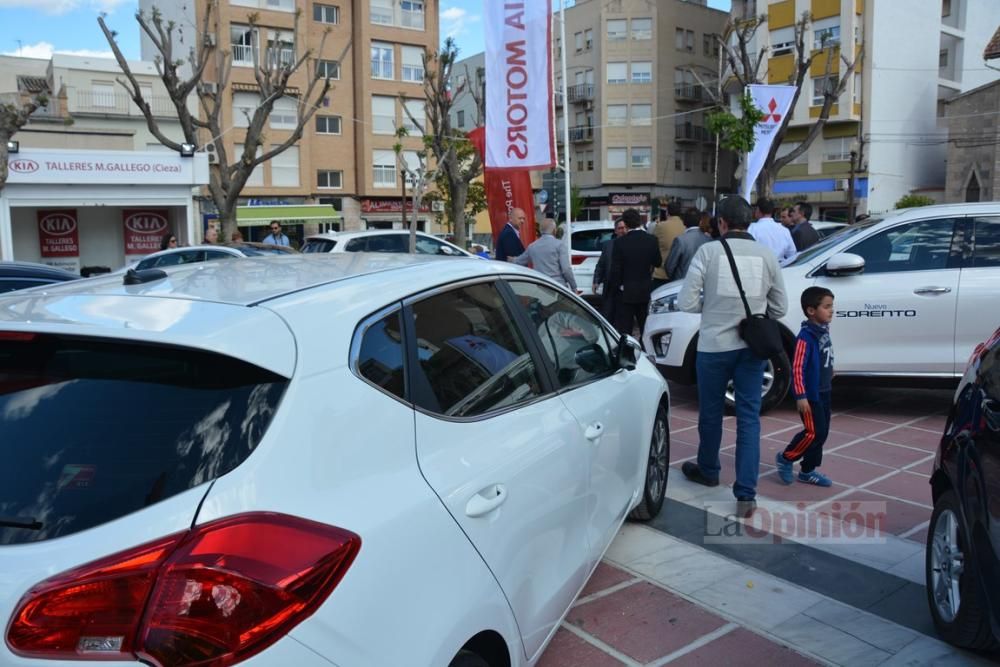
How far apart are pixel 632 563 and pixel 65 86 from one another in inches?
1577

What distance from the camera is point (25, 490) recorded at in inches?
74.0

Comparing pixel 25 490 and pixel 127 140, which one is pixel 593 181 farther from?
pixel 25 490

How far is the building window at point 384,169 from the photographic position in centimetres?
4541

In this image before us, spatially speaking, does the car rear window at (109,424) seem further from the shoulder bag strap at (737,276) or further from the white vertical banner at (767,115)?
the white vertical banner at (767,115)

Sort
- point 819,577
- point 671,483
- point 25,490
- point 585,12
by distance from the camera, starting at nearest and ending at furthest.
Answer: point 25,490
point 819,577
point 671,483
point 585,12

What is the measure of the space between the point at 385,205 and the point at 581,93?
1757 centimetres

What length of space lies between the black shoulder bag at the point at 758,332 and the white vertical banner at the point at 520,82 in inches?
240

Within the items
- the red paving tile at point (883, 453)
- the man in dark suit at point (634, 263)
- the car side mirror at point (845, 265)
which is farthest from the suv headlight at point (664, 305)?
the red paving tile at point (883, 453)

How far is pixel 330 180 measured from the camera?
4472 centimetres

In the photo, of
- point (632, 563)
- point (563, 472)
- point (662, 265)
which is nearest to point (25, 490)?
point (563, 472)

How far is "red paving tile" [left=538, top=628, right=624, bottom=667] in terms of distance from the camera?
3422mm

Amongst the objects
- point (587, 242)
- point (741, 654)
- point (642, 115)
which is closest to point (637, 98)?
point (642, 115)

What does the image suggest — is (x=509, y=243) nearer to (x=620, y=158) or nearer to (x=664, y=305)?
(x=664, y=305)

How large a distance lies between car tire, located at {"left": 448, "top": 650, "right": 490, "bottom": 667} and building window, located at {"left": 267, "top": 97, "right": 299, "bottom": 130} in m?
43.0
